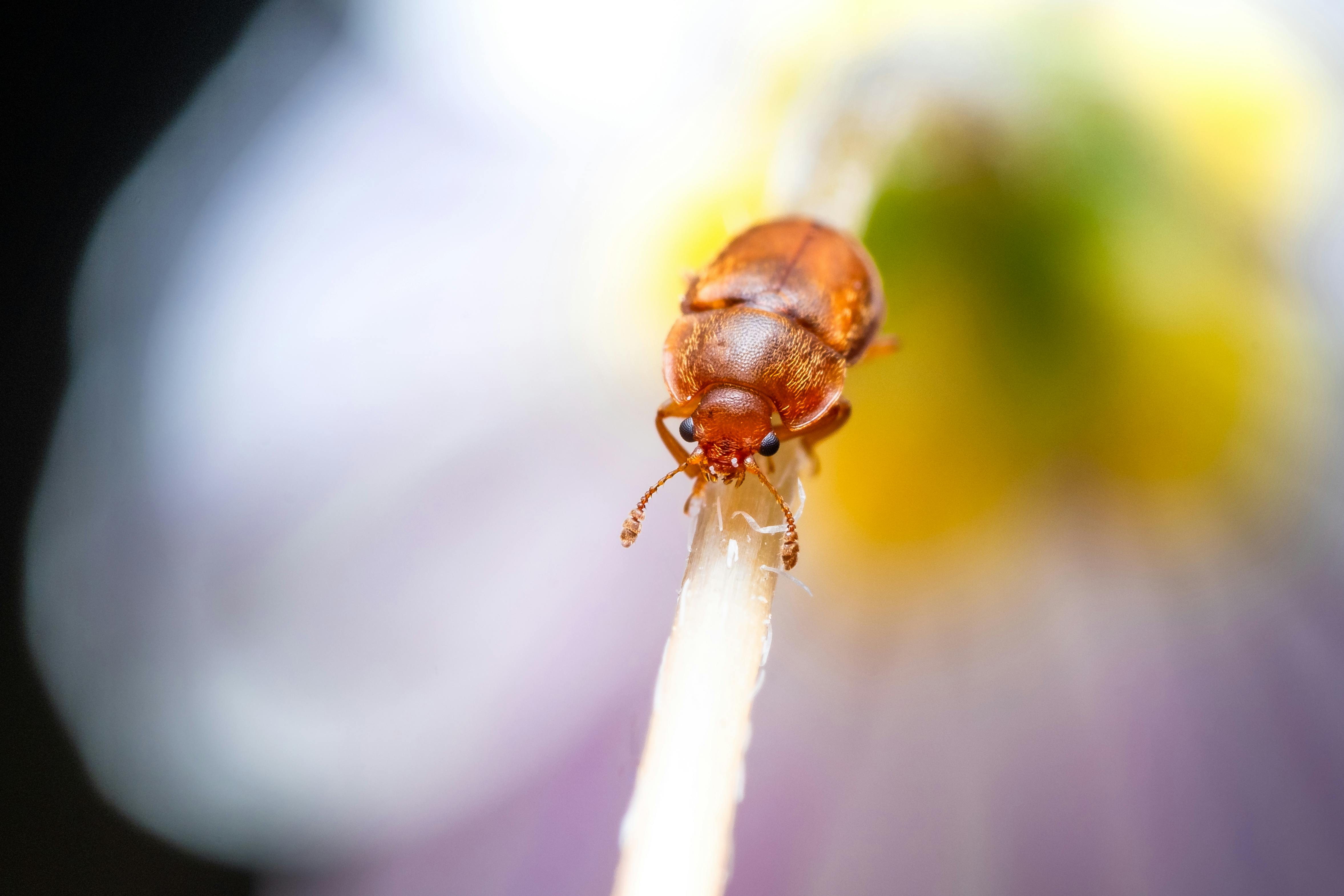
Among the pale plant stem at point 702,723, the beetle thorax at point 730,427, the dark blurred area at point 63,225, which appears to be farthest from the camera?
the dark blurred area at point 63,225

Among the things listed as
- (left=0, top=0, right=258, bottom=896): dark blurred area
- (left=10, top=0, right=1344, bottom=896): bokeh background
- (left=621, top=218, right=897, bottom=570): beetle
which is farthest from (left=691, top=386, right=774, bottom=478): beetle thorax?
(left=0, top=0, right=258, bottom=896): dark blurred area

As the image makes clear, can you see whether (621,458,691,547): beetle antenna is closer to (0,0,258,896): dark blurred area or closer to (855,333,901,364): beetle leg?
(855,333,901,364): beetle leg

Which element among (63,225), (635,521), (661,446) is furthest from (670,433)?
(63,225)

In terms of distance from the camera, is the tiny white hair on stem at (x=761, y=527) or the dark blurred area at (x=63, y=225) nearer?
the tiny white hair on stem at (x=761, y=527)

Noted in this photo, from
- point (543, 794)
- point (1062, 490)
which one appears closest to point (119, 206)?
point (543, 794)

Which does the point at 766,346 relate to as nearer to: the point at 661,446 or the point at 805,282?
the point at 805,282

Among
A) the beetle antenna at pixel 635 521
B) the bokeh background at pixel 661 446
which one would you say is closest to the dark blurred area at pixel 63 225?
the bokeh background at pixel 661 446

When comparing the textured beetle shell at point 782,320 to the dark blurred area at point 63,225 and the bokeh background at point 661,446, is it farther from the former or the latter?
the dark blurred area at point 63,225
